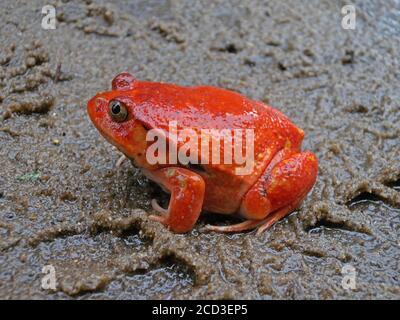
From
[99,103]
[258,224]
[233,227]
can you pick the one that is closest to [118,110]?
[99,103]

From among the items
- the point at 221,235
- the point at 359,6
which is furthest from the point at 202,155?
the point at 359,6

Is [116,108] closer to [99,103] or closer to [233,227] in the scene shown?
[99,103]

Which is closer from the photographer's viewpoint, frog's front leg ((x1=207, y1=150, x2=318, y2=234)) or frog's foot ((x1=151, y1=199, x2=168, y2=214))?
frog's front leg ((x1=207, y1=150, x2=318, y2=234))

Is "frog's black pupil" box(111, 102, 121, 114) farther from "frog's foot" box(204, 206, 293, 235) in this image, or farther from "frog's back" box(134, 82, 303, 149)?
"frog's foot" box(204, 206, 293, 235)

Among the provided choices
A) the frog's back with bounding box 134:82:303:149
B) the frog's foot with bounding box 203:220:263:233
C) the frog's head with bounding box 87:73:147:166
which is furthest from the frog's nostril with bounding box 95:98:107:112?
the frog's foot with bounding box 203:220:263:233

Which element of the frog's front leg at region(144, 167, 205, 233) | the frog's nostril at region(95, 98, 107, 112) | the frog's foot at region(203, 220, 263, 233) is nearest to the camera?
the frog's front leg at region(144, 167, 205, 233)

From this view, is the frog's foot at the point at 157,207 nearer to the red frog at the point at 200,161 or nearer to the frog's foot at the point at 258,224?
the red frog at the point at 200,161

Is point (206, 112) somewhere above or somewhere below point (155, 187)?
above
